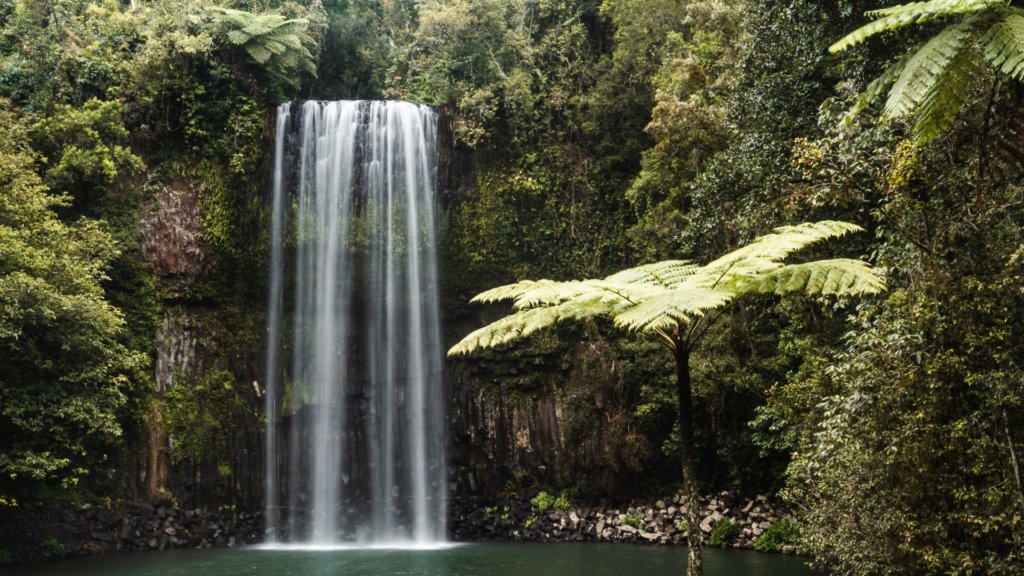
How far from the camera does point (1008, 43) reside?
473 cm

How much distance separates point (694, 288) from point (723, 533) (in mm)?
10122

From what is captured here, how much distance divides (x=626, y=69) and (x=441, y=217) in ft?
20.5

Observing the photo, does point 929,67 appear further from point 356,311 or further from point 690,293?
point 356,311

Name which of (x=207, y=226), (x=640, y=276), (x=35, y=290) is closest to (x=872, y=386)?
(x=640, y=276)

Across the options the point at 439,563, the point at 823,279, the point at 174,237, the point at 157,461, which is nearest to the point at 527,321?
the point at 823,279

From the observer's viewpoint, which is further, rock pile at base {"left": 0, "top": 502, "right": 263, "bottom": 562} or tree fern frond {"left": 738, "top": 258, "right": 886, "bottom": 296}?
rock pile at base {"left": 0, "top": 502, "right": 263, "bottom": 562}

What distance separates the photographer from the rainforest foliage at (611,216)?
660cm

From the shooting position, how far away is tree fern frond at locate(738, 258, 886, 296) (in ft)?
21.9

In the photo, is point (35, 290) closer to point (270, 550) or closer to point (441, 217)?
point (270, 550)

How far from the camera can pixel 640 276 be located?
8.16 meters

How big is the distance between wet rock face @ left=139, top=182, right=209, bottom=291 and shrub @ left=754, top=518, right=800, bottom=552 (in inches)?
554

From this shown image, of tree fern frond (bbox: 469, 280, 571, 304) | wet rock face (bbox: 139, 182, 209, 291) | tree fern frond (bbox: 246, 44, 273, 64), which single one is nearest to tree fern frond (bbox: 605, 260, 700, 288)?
tree fern frond (bbox: 469, 280, 571, 304)

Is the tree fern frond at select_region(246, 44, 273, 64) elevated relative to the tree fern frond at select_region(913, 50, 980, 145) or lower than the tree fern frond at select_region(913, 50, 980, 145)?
elevated

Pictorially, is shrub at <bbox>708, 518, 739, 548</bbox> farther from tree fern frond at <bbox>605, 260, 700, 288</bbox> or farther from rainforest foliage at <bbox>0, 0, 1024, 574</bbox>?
tree fern frond at <bbox>605, 260, 700, 288</bbox>
